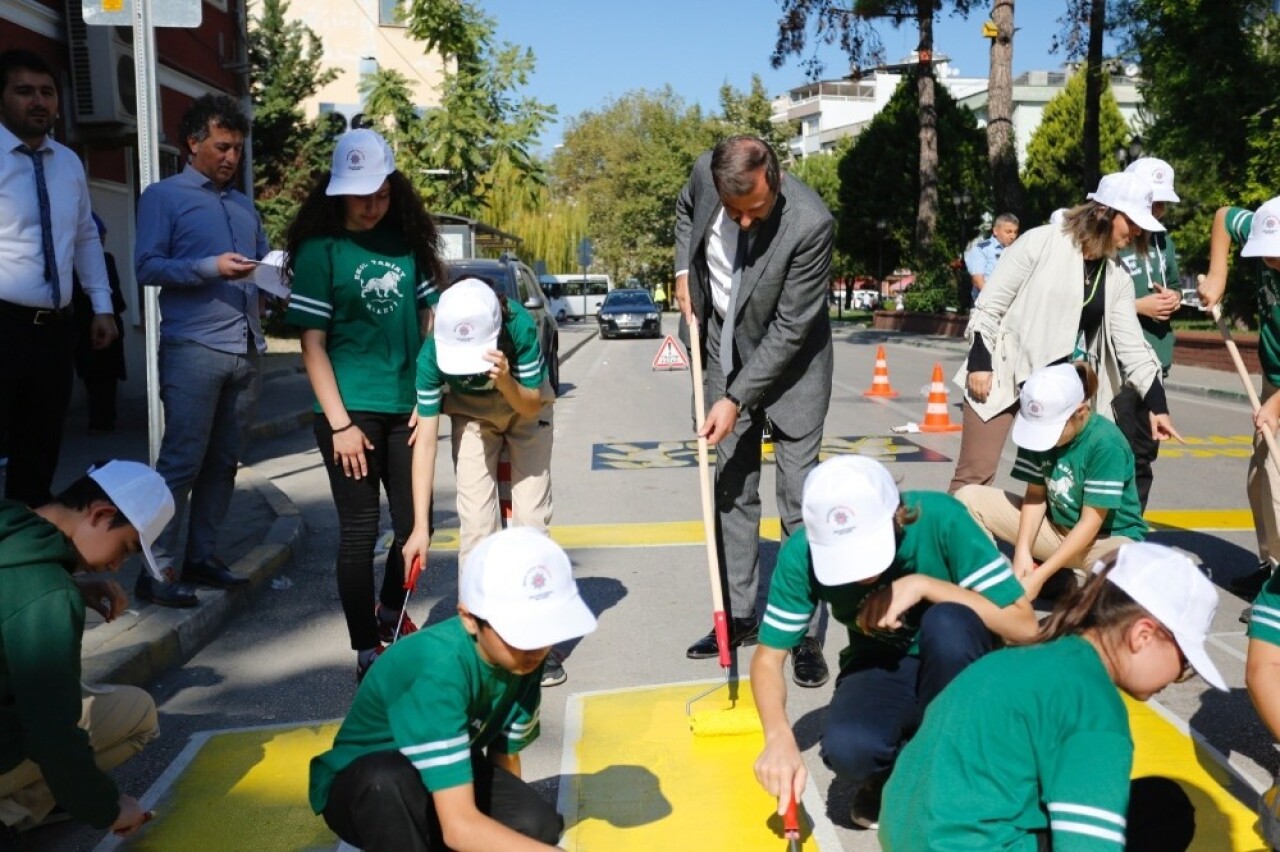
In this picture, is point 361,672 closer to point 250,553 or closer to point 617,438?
point 250,553

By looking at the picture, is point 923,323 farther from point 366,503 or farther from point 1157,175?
point 366,503

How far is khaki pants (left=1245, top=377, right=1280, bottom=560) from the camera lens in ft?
19.2

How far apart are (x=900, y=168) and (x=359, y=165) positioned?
41.5 metres

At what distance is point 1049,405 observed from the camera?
5.15m

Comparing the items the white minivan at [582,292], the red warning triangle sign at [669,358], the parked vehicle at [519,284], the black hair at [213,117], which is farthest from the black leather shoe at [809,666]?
the white minivan at [582,292]

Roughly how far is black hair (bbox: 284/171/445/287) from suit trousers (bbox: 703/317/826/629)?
1255 millimetres

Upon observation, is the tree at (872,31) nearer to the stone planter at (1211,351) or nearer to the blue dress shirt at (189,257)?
the stone planter at (1211,351)

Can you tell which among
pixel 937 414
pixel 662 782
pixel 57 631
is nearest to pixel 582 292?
pixel 937 414

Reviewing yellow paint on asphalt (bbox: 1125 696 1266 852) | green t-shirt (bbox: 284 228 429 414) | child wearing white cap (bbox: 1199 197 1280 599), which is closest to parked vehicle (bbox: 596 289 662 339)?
child wearing white cap (bbox: 1199 197 1280 599)

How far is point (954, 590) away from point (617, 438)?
382 inches

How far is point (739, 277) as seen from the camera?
540 centimetres

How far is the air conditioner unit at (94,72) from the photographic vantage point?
13.2m

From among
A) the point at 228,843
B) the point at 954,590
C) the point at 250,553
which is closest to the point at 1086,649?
the point at 954,590

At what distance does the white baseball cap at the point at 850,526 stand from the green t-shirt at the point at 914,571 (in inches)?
11.1
